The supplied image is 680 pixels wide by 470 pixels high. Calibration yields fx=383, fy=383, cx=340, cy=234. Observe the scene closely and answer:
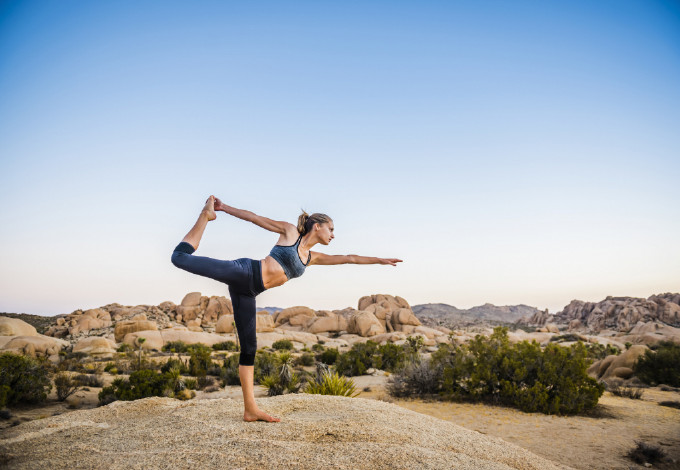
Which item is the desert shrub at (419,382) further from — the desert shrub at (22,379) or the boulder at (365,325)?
the boulder at (365,325)

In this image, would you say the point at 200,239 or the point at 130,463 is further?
the point at 200,239

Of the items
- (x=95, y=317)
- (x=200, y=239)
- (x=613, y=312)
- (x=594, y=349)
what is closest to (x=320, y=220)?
(x=200, y=239)

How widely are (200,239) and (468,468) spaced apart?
3.88 metres

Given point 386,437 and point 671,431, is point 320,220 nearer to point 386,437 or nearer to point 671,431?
point 386,437

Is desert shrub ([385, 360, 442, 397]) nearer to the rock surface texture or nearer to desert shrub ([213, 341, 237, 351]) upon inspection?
A: the rock surface texture

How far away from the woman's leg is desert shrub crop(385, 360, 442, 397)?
901cm

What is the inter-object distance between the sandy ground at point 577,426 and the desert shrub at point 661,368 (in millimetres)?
2532

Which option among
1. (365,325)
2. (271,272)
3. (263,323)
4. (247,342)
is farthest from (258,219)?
(365,325)

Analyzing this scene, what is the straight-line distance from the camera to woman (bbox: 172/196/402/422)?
4.34 metres

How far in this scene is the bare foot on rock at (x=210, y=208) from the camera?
477 centimetres

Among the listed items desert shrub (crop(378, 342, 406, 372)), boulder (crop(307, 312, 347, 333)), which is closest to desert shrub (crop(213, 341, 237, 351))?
desert shrub (crop(378, 342, 406, 372))

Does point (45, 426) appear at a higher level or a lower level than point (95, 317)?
higher

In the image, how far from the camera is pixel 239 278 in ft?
14.6

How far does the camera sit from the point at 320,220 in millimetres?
5035
